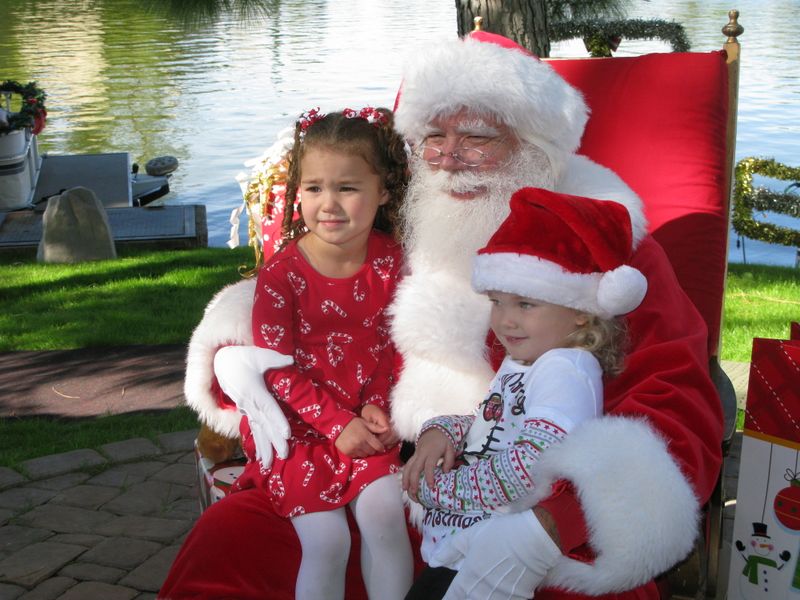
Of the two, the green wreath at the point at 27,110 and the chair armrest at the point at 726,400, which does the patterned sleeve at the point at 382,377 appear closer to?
the chair armrest at the point at 726,400

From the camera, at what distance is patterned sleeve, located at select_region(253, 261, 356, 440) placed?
2.47 m

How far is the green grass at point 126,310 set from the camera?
4852 millimetres

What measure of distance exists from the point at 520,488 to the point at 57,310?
220 inches

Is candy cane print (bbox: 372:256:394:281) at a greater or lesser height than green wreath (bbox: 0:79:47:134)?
greater

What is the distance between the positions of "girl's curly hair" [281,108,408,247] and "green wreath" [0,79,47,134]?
10145 mm

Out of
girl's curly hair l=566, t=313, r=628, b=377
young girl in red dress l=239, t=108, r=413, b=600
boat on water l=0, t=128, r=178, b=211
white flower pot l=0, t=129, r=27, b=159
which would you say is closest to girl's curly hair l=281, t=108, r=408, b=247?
young girl in red dress l=239, t=108, r=413, b=600

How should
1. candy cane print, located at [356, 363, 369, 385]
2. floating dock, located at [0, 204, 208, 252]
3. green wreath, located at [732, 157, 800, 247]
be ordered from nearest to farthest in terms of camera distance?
1. candy cane print, located at [356, 363, 369, 385]
2. green wreath, located at [732, 157, 800, 247]
3. floating dock, located at [0, 204, 208, 252]

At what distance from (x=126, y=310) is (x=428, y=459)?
506cm

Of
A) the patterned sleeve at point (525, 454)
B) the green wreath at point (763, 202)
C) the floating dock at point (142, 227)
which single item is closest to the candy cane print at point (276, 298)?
the patterned sleeve at point (525, 454)

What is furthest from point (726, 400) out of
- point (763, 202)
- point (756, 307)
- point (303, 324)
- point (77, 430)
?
point (763, 202)

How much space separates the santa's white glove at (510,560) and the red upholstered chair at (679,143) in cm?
112

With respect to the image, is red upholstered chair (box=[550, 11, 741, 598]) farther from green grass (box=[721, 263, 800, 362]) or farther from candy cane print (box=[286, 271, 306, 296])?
green grass (box=[721, 263, 800, 362])

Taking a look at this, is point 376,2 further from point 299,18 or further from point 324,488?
point 324,488

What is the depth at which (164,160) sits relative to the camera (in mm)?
14086
